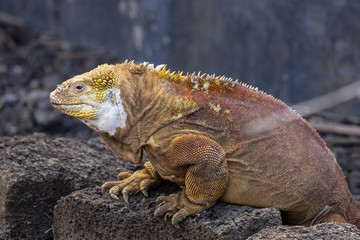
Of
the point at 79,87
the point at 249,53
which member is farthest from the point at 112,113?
the point at 249,53

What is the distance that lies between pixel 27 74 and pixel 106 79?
8.48 metres

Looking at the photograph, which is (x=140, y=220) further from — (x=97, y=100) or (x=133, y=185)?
(x=97, y=100)

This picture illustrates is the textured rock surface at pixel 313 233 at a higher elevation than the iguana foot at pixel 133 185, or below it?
higher

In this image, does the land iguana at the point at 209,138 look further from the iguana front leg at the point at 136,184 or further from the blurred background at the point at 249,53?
the blurred background at the point at 249,53

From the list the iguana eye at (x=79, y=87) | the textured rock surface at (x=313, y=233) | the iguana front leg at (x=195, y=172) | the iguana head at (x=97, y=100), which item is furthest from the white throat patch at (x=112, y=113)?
the textured rock surface at (x=313, y=233)

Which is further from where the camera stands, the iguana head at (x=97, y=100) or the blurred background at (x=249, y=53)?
the blurred background at (x=249, y=53)

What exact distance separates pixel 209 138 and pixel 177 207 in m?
0.53

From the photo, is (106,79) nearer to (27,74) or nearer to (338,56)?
(338,56)

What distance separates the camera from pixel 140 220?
12.5ft

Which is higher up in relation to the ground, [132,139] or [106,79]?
[106,79]

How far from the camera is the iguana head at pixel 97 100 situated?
3799 mm

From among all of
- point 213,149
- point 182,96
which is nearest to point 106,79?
point 182,96

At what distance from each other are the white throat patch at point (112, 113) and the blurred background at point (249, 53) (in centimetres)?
389

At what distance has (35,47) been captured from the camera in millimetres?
13367
